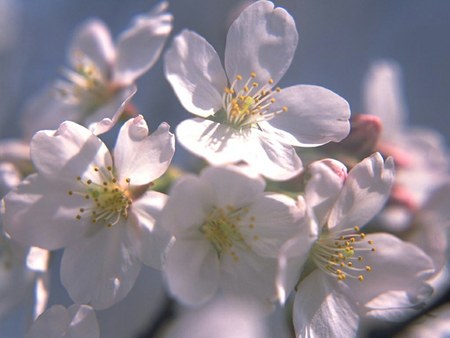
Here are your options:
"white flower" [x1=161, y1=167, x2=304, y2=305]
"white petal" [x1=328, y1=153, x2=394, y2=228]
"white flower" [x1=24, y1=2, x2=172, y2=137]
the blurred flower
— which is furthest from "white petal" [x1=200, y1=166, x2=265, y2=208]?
the blurred flower

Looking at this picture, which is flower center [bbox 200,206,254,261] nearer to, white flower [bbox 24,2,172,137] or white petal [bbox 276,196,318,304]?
white petal [bbox 276,196,318,304]

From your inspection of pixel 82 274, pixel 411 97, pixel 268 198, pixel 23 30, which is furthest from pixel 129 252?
pixel 411 97

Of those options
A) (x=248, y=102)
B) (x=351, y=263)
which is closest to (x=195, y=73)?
(x=248, y=102)

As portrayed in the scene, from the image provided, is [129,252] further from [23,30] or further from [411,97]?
[411,97]

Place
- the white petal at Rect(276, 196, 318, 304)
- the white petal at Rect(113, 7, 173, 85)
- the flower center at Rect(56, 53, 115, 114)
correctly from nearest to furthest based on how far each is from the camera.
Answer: the white petal at Rect(276, 196, 318, 304) < the white petal at Rect(113, 7, 173, 85) < the flower center at Rect(56, 53, 115, 114)

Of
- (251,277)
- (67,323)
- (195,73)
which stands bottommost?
(67,323)

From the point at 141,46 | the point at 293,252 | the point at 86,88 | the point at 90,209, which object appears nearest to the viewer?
the point at 293,252

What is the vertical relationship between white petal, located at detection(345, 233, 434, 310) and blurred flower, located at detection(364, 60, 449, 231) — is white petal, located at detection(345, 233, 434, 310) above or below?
above

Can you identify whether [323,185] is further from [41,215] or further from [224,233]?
[41,215]
